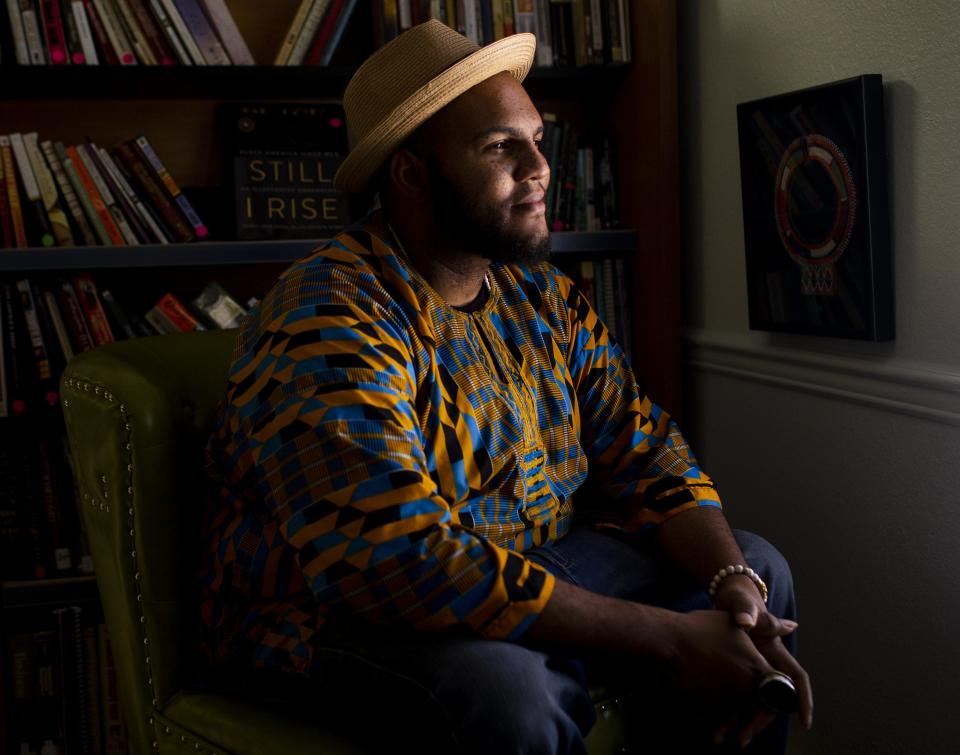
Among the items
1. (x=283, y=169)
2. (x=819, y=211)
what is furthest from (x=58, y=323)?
(x=819, y=211)

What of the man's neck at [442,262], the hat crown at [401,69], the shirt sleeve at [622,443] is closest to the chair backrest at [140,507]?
the man's neck at [442,262]

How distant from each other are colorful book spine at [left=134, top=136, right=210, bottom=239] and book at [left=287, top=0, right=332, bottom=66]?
341 mm

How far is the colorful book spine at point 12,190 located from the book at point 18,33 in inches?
6.4

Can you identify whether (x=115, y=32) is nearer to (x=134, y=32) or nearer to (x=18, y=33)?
(x=134, y=32)

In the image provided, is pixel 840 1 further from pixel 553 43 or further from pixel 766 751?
pixel 766 751

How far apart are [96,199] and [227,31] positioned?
436 millimetres

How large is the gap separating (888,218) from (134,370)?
3.76ft

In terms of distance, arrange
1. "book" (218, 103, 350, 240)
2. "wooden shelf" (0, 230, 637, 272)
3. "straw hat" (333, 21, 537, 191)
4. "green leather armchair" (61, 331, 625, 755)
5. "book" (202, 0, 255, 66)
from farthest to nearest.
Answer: "book" (218, 103, 350, 240) < "book" (202, 0, 255, 66) < "wooden shelf" (0, 230, 637, 272) < "straw hat" (333, 21, 537, 191) < "green leather armchair" (61, 331, 625, 755)

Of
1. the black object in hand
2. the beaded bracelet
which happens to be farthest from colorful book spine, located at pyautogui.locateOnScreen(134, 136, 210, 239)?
the black object in hand

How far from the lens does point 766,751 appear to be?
1379 millimetres

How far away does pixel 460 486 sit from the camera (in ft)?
4.40

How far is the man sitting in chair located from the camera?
114 cm

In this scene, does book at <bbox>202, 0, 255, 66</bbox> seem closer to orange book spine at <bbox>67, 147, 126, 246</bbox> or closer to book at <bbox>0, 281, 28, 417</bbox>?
orange book spine at <bbox>67, 147, 126, 246</bbox>

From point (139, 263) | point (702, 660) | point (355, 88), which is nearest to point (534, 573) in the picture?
point (702, 660)
